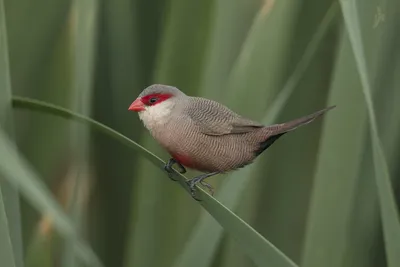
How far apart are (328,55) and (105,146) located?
10.7 inches

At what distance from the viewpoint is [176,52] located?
2.29 feet

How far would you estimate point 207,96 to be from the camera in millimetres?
724

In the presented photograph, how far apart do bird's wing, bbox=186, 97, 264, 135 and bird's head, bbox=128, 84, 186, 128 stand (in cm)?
2

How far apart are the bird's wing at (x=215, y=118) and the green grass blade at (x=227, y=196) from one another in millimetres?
21

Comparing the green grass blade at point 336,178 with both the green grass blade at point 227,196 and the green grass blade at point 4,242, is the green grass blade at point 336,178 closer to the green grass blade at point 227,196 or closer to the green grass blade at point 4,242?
the green grass blade at point 227,196

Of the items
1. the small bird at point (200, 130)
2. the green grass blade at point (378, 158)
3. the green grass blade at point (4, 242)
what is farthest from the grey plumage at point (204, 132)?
the green grass blade at point (4, 242)

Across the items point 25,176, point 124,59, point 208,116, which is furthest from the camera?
point 124,59

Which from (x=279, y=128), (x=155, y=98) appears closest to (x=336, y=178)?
(x=279, y=128)

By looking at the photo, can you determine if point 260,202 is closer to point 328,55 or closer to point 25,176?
point 328,55

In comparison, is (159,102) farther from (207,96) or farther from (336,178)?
(336,178)

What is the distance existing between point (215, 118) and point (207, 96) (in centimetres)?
6

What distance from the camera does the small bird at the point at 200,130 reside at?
0.65 meters

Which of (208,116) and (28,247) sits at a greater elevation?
(208,116)

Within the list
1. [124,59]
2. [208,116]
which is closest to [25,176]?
[208,116]
